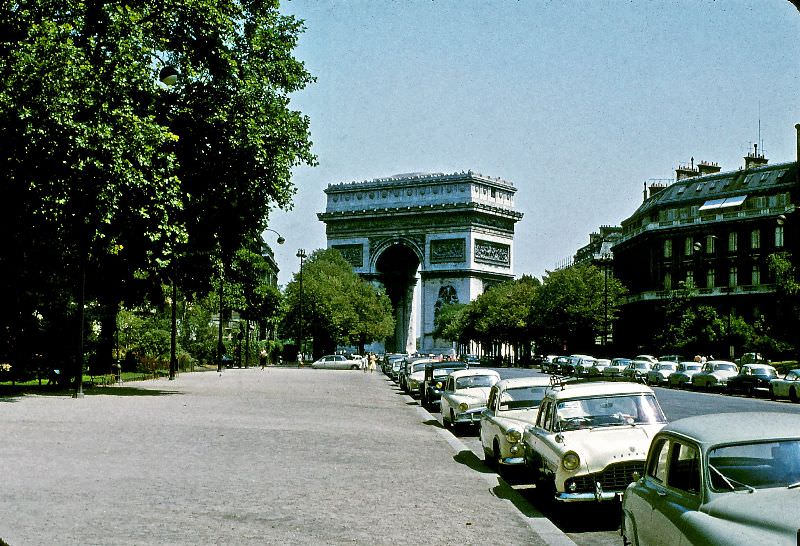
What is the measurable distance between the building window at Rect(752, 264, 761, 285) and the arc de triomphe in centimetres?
5920

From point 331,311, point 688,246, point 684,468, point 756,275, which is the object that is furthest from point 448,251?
point 684,468

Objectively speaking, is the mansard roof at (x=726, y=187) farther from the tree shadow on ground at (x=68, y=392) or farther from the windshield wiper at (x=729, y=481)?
the windshield wiper at (x=729, y=481)

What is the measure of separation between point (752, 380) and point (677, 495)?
4424cm

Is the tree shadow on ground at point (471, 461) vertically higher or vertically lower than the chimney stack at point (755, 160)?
lower

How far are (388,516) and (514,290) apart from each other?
112m

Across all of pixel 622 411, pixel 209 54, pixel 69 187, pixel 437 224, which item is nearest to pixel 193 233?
pixel 209 54

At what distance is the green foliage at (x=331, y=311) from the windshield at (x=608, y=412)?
294ft

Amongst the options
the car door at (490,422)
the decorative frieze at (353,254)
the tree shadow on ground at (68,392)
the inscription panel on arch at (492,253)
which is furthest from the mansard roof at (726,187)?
the car door at (490,422)

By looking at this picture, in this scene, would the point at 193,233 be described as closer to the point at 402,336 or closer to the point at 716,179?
the point at 716,179

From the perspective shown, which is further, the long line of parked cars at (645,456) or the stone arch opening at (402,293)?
the stone arch opening at (402,293)

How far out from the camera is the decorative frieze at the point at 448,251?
503 feet

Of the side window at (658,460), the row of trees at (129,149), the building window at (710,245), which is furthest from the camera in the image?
the building window at (710,245)

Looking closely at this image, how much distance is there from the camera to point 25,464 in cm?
1417

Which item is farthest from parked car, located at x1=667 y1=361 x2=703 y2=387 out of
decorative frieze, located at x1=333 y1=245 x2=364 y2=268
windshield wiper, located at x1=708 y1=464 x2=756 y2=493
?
decorative frieze, located at x1=333 y1=245 x2=364 y2=268
